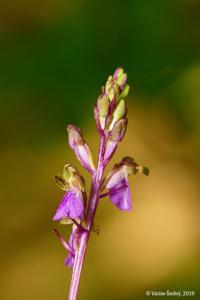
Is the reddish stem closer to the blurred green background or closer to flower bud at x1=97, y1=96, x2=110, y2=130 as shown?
flower bud at x1=97, y1=96, x2=110, y2=130

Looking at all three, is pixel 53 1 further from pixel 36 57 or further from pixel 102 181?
pixel 102 181

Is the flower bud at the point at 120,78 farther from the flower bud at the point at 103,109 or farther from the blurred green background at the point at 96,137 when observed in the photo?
the blurred green background at the point at 96,137

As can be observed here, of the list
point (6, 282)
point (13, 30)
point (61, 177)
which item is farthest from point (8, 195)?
point (61, 177)

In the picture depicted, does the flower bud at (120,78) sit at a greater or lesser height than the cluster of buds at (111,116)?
greater

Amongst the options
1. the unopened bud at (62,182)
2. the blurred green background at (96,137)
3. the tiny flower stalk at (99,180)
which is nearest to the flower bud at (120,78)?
the tiny flower stalk at (99,180)

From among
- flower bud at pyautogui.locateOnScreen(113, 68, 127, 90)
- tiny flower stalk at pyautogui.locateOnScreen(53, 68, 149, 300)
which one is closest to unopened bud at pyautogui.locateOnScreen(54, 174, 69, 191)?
tiny flower stalk at pyautogui.locateOnScreen(53, 68, 149, 300)

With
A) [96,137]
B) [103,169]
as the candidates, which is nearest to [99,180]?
[103,169]

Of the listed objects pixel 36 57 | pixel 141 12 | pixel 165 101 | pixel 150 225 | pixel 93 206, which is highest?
pixel 141 12
